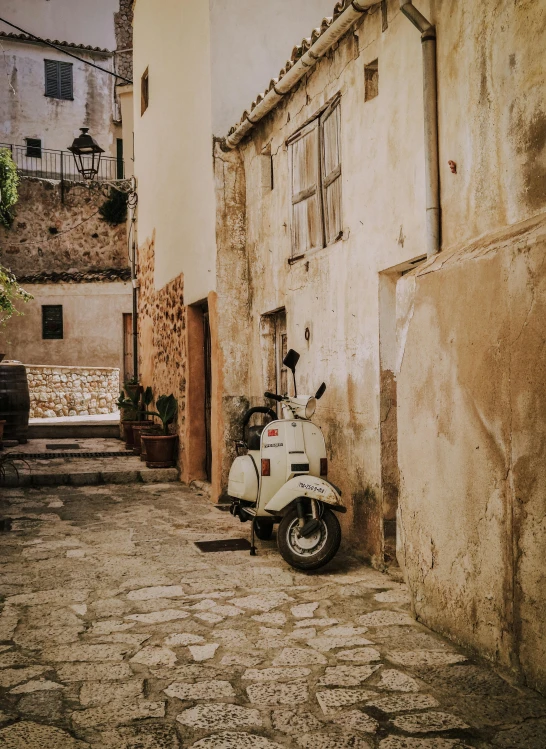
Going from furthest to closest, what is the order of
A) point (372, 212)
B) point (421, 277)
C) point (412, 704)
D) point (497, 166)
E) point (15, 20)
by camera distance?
point (15, 20), point (372, 212), point (421, 277), point (497, 166), point (412, 704)

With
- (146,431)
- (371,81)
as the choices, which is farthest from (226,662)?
(146,431)

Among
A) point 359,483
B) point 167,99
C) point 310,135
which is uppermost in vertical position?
point 167,99

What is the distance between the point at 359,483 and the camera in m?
6.16

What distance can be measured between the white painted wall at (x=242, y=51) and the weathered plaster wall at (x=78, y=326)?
51.8 ft

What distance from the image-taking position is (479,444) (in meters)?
3.81

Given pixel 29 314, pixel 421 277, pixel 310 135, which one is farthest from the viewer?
pixel 29 314

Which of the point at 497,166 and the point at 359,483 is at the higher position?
the point at 497,166

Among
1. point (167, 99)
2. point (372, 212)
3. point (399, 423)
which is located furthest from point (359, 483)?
point (167, 99)

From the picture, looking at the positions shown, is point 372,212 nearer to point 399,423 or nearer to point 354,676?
point 399,423

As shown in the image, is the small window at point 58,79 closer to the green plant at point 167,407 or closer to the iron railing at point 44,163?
the iron railing at point 44,163

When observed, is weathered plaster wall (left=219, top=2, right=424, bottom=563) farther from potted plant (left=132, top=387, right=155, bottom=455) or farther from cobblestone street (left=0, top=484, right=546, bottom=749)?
potted plant (left=132, top=387, right=155, bottom=455)

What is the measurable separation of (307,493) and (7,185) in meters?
24.3

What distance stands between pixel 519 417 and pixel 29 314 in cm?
2319

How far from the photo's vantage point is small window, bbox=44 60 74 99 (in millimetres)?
33219
